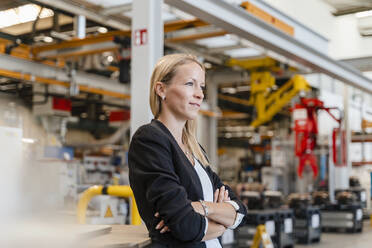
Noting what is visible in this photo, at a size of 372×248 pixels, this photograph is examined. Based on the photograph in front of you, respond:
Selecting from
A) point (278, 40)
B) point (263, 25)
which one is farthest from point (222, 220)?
point (278, 40)

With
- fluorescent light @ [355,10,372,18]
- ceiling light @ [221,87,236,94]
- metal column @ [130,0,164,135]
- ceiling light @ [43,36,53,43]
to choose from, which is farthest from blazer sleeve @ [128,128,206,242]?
ceiling light @ [221,87,236,94]

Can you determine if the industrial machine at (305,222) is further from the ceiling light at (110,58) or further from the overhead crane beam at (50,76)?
the overhead crane beam at (50,76)

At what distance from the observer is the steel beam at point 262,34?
3.84 m

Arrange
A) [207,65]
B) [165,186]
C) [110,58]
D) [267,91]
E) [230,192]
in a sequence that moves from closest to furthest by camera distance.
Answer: [165,186], [230,192], [110,58], [267,91], [207,65]

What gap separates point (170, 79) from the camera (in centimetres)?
158

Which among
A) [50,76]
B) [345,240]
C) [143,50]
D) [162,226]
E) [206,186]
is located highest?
[50,76]

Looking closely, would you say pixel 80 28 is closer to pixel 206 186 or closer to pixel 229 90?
pixel 206 186

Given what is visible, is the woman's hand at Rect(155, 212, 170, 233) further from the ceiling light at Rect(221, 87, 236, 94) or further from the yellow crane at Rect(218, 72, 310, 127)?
the ceiling light at Rect(221, 87, 236, 94)

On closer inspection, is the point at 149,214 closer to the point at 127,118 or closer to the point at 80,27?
the point at 80,27

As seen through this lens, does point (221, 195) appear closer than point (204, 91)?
Yes

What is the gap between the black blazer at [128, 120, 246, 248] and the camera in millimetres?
1362

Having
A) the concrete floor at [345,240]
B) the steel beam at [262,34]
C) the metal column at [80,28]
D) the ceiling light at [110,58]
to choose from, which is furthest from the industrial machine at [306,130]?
the metal column at [80,28]

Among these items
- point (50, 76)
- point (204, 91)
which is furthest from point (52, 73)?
point (204, 91)

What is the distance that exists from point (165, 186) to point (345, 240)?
24.4ft
